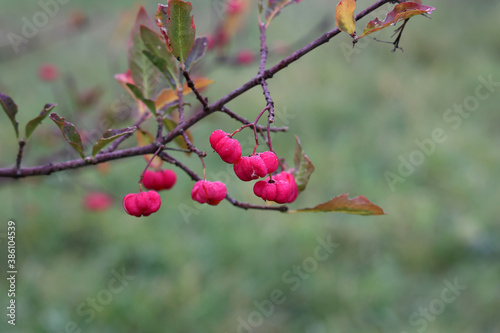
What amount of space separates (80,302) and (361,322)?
4.57 ft

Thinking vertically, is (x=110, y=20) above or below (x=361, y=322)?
below

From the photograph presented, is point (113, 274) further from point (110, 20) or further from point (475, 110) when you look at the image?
point (110, 20)

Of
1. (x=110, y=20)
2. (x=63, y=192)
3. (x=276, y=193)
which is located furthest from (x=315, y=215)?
(x=110, y=20)

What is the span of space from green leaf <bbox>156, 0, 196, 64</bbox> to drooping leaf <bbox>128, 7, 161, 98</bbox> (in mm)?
257

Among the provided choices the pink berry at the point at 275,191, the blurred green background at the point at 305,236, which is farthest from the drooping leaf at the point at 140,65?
the blurred green background at the point at 305,236

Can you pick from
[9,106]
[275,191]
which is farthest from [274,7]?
[9,106]

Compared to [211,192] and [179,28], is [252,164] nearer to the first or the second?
[211,192]

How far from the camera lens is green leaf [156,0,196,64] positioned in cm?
71

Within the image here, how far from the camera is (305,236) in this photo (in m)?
2.86

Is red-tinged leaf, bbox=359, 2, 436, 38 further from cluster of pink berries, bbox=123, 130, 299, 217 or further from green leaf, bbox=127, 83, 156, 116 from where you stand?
green leaf, bbox=127, 83, 156, 116

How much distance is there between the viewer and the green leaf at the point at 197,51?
88cm

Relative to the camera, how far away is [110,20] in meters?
6.86

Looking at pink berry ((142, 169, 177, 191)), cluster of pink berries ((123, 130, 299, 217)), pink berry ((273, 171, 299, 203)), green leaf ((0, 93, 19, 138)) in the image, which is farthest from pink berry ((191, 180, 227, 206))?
green leaf ((0, 93, 19, 138))

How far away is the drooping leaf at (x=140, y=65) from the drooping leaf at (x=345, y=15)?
0.41m
